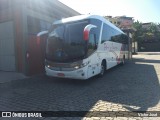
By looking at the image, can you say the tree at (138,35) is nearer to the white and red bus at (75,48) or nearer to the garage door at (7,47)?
the garage door at (7,47)

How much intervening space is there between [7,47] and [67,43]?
18.3ft

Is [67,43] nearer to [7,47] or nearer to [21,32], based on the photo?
[21,32]

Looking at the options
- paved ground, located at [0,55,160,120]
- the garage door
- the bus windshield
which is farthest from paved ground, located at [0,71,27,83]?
the bus windshield

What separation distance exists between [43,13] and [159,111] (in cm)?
1040

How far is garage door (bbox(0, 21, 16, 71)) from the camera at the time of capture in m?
12.8

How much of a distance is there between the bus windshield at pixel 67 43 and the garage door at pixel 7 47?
401cm

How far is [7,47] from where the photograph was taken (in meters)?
13.1

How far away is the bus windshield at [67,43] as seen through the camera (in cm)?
905

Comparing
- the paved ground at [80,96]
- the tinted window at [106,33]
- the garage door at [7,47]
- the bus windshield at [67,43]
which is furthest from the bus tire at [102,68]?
the garage door at [7,47]

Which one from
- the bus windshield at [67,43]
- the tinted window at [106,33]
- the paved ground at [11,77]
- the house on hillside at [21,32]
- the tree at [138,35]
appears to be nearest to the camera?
the bus windshield at [67,43]

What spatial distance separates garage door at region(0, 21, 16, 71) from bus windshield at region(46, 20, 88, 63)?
4013 mm

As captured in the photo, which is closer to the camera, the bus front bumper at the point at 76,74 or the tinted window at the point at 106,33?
the bus front bumper at the point at 76,74

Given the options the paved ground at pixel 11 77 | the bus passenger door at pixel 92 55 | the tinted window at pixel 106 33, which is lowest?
the paved ground at pixel 11 77

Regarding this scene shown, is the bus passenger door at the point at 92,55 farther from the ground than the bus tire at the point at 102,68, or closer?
farther from the ground
